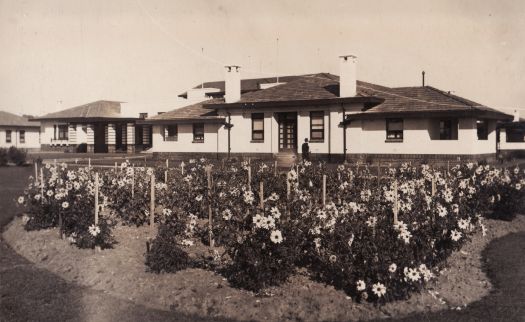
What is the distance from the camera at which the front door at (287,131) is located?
103ft

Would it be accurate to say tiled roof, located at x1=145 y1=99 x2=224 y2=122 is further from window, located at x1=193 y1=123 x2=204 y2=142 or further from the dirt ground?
the dirt ground

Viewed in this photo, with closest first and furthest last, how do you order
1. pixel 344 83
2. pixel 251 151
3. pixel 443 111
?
pixel 443 111 < pixel 344 83 < pixel 251 151

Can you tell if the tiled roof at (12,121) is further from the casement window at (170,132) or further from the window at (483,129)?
the window at (483,129)

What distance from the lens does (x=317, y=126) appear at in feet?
99.6

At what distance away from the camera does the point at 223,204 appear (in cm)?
1104

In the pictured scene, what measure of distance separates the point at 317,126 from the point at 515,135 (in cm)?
2508

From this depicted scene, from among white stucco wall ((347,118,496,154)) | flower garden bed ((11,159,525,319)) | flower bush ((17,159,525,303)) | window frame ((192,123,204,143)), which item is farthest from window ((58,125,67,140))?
flower garden bed ((11,159,525,319))

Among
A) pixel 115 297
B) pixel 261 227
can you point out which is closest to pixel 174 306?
pixel 115 297

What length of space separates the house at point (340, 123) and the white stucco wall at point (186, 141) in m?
0.06

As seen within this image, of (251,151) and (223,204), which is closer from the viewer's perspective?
(223,204)

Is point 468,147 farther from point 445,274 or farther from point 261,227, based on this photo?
point 261,227

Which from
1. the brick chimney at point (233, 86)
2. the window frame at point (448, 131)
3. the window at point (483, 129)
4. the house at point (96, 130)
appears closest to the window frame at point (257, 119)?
the brick chimney at point (233, 86)

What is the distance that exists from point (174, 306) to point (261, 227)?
1.59m

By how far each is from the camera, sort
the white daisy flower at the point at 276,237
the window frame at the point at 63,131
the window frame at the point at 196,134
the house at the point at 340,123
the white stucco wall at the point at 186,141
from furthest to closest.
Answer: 1. the window frame at the point at 63,131
2. the window frame at the point at 196,134
3. the white stucco wall at the point at 186,141
4. the house at the point at 340,123
5. the white daisy flower at the point at 276,237
